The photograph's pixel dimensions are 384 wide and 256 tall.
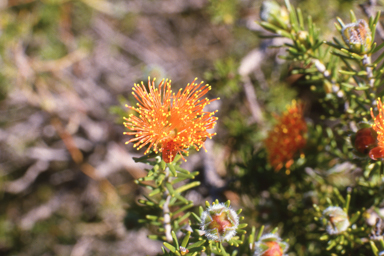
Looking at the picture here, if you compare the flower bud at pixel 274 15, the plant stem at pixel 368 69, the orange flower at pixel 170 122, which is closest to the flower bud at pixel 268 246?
the orange flower at pixel 170 122

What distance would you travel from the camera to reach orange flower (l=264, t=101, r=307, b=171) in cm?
155

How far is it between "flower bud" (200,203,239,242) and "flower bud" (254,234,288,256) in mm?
189

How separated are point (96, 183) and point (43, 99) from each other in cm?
102

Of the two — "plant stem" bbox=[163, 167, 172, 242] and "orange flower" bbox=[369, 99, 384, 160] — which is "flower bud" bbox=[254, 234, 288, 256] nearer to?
"plant stem" bbox=[163, 167, 172, 242]

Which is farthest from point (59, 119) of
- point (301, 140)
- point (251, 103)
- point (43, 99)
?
point (301, 140)

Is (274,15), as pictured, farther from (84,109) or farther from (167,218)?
Result: (84,109)

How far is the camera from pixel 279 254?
1.10 metres

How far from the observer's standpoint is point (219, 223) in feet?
3.25

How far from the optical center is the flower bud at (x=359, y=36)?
1.07 meters

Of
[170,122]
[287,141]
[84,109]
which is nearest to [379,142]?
[287,141]

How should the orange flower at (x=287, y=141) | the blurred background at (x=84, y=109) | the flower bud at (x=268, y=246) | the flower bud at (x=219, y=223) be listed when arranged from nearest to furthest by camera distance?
the flower bud at (x=219, y=223)
the flower bud at (x=268, y=246)
the orange flower at (x=287, y=141)
the blurred background at (x=84, y=109)

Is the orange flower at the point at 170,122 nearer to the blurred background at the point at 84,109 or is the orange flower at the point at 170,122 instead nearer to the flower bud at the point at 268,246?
the flower bud at the point at 268,246

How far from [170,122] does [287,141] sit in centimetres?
77

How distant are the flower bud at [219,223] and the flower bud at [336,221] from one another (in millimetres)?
445
